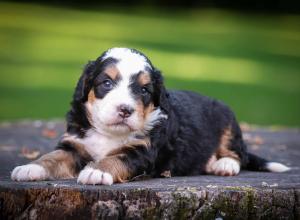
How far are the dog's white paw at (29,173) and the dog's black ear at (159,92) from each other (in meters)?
1.16

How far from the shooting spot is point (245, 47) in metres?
29.9

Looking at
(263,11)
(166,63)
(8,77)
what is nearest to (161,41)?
(166,63)

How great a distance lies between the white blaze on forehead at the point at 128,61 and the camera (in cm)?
646

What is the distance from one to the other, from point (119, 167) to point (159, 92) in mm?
854

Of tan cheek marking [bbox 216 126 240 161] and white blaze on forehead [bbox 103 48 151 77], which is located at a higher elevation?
white blaze on forehead [bbox 103 48 151 77]

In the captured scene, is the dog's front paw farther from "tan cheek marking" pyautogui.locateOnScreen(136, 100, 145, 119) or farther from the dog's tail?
the dog's tail

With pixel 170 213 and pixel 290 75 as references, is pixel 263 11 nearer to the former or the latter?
pixel 290 75

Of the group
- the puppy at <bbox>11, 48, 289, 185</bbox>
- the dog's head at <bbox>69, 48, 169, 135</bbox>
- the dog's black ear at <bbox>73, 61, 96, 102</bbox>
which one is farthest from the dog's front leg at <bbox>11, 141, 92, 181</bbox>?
the dog's black ear at <bbox>73, 61, 96, 102</bbox>

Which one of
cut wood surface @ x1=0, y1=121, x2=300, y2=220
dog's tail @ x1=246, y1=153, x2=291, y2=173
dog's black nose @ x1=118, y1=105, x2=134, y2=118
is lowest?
cut wood surface @ x1=0, y1=121, x2=300, y2=220

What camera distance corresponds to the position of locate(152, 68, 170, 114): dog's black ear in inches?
264

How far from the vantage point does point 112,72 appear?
6461 millimetres

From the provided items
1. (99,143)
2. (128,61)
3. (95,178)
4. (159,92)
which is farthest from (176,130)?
(95,178)

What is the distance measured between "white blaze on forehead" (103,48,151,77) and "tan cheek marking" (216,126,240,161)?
4.66 feet

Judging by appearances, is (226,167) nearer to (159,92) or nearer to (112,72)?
(159,92)
